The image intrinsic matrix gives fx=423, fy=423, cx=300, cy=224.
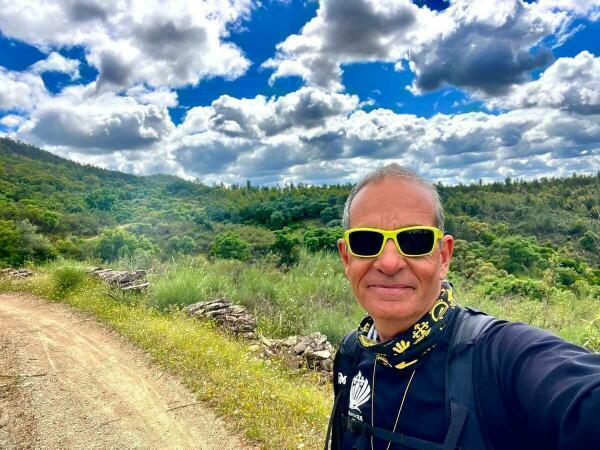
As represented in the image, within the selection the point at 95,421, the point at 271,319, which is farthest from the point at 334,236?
the point at 95,421

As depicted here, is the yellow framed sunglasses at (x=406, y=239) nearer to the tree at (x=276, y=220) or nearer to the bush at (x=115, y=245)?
the bush at (x=115, y=245)

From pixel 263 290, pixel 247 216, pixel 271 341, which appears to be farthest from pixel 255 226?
pixel 271 341

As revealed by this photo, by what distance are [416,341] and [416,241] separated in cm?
36

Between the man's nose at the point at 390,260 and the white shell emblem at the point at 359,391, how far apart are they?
0.38 m

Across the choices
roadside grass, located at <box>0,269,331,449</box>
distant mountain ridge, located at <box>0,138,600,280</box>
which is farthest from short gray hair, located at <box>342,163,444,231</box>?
distant mountain ridge, located at <box>0,138,600,280</box>

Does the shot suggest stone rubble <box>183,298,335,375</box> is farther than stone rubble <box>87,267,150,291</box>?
No

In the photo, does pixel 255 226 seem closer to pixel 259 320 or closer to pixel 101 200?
pixel 101 200

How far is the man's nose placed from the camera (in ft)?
4.82

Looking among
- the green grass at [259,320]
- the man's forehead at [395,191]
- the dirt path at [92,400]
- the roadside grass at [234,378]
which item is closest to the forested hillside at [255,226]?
the green grass at [259,320]

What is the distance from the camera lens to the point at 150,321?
298 inches

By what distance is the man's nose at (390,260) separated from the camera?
147 cm

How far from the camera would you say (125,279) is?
9.91m

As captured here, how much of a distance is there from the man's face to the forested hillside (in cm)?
465

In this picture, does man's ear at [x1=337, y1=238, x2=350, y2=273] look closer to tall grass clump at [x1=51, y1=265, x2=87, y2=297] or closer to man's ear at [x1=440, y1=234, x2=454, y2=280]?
man's ear at [x1=440, y1=234, x2=454, y2=280]
